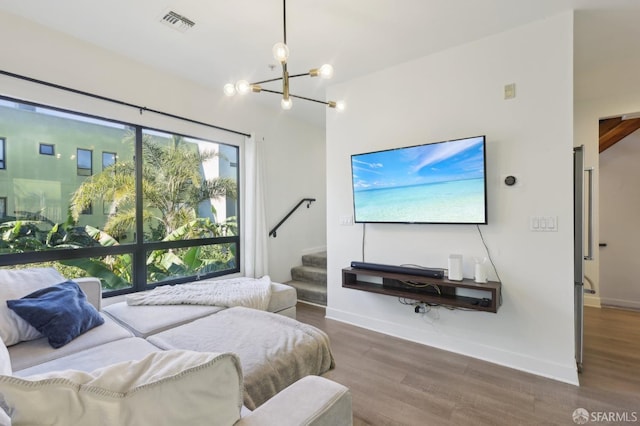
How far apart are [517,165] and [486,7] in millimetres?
1289

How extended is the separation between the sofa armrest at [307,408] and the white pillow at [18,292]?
1804 millimetres

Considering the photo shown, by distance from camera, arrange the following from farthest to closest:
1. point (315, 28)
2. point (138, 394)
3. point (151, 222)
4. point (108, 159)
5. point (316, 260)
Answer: point (316, 260), point (151, 222), point (108, 159), point (315, 28), point (138, 394)

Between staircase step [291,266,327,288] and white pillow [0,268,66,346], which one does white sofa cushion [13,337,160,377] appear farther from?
staircase step [291,266,327,288]

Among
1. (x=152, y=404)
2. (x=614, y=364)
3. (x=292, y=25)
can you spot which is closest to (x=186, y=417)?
(x=152, y=404)

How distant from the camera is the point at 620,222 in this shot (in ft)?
14.6

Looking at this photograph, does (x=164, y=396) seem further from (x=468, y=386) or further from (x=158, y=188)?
(x=158, y=188)

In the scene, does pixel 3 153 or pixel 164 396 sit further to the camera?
pixel 3 153

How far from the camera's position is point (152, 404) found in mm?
675

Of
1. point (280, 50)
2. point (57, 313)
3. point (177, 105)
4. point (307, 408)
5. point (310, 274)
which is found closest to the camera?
point (307, 408)

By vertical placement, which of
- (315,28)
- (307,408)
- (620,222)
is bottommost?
(307,408)

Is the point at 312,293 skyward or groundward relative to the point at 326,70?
groundward

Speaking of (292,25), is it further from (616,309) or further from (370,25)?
(616,309)

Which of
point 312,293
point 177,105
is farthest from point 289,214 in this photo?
point 177,105

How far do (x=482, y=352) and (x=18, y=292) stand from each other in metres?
3.62
